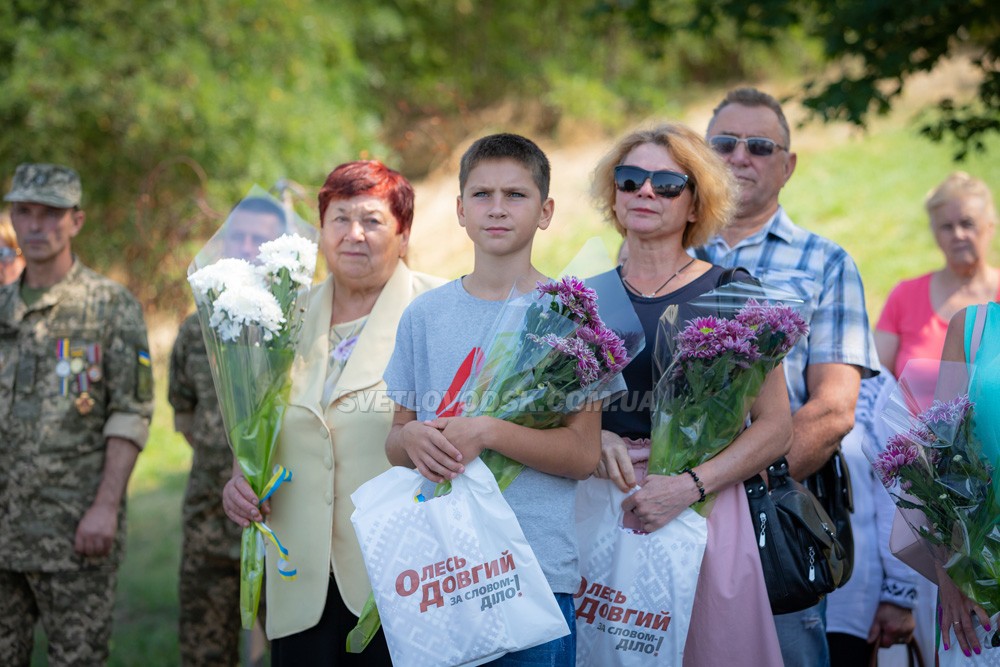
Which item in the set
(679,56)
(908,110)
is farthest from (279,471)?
(679,56)

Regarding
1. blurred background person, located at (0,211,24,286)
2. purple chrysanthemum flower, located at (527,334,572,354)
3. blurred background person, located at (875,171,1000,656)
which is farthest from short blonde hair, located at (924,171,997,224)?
blurred background person, located at (0,211,24,286)

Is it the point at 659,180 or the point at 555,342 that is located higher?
the point at 659,180

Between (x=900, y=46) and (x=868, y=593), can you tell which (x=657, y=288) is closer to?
(x=868, y=593)

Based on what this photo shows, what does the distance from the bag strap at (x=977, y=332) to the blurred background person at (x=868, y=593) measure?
93 cm

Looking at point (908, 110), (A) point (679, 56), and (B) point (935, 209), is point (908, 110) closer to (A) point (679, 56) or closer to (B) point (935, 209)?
A: (A) point (679, 56)

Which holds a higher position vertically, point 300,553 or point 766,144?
point 766,144

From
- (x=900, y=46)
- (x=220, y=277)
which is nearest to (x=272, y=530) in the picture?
(x=220, y=277)

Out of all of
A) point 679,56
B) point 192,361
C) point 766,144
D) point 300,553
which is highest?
point 679,56

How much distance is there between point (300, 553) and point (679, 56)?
1664cm

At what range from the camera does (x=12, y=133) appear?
10977 mm

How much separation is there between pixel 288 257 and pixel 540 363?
43.6 inches

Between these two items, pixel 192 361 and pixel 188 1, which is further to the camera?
pixel 188 1

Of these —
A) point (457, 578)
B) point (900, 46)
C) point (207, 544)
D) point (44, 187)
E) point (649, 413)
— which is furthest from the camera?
point (900, 46)

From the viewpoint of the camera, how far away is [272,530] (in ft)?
11.5
